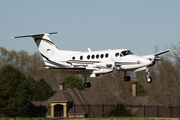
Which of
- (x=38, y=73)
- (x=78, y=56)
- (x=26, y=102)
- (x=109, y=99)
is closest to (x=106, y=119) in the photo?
(x=109, y=99)

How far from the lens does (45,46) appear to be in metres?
40.9

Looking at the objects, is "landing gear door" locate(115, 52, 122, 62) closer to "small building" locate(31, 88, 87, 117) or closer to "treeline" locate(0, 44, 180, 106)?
"treeline" locate(0, 44, 180, 106)

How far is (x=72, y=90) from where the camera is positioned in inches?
2933

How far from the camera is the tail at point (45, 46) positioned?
40.5 m

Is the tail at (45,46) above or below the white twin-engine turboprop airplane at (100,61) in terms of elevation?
above

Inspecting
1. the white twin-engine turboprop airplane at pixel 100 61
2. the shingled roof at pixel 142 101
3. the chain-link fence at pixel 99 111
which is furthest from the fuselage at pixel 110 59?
the shingled roof at pixel 142 101

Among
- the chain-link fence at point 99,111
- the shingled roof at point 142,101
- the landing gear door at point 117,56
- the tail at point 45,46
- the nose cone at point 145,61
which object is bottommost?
the chain-link fence at point 99,111

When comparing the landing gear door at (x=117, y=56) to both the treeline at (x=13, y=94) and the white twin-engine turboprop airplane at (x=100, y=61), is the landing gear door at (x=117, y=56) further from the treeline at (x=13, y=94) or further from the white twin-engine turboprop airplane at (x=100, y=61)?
the treeline at (x=13, y=94)

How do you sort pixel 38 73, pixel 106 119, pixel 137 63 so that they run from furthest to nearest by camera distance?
pixel 38 73
pixel 106 119
pixel 137 63

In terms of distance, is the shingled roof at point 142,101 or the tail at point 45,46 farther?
the shingled roof at point 142,101

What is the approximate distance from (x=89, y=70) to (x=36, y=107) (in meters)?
37.4

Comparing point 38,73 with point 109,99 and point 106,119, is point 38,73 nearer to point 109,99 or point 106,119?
point 109,99

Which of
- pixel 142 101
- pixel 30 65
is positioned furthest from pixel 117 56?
pixel 30 65

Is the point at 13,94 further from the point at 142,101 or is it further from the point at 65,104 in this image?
the point at 142,101
